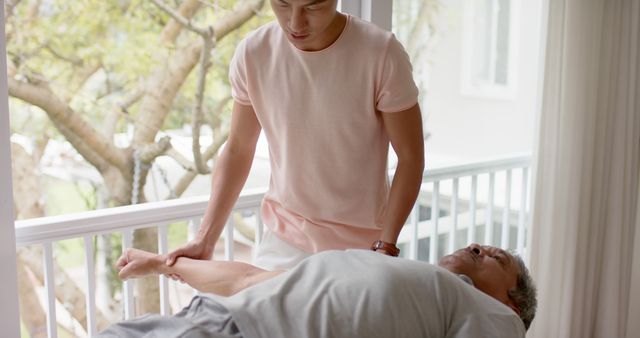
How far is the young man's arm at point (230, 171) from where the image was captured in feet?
6.79

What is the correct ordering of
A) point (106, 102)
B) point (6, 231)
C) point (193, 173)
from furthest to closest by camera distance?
point (193, 173)
point (106, 102)
point (6, 231)

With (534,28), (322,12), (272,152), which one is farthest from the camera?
(534,28)

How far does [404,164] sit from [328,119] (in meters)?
0.23

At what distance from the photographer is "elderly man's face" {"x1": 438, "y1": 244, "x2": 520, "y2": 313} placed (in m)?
1.96

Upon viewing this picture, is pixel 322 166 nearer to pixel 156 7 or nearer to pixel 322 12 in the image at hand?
pixel 322 12

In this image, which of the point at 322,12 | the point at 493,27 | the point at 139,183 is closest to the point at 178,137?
the point at 139,183

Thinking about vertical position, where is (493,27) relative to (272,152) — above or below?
above

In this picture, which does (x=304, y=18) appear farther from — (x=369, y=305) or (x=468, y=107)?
(x=468, y=107)

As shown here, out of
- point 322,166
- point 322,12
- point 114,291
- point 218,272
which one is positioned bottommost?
point 114,291

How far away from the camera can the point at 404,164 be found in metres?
1.93

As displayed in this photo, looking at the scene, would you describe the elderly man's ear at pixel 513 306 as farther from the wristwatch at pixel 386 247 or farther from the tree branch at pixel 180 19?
the tree branch at pixel 180 19

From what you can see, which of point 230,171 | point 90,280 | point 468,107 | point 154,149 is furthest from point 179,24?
point 230,171

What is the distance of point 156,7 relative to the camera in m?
4.71

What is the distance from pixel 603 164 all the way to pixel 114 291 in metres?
3.26
